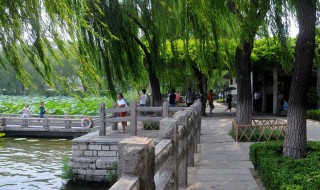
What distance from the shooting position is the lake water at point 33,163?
12.2 meters

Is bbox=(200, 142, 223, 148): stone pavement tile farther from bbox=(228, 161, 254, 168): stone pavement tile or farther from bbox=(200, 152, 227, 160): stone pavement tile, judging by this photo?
bbox=(228, 161, 254, 168): stone pavement tile

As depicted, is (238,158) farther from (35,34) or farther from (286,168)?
(35,34)

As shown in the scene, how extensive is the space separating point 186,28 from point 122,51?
6.03 ft

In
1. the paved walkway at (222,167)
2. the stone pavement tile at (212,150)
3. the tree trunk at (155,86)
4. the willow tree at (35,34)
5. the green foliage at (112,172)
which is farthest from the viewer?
the tree trunk at (155,86)

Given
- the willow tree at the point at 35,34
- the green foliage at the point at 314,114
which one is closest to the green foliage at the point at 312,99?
the green foliage at the point at 314,114

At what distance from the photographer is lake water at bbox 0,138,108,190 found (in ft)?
40.0

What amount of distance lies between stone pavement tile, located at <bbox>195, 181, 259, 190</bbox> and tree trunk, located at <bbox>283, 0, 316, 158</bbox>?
0.97m

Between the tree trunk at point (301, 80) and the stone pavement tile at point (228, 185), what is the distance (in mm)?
972

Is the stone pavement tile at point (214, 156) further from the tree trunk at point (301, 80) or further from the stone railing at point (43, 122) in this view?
the stone railing at point (43, 122)

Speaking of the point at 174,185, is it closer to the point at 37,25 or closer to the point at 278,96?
the point at 37,25

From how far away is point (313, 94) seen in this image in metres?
23.8

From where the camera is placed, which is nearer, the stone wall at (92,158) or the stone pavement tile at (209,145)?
the stone wall at (92,158)

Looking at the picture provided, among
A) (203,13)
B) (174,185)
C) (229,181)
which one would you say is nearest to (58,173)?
(229,181)

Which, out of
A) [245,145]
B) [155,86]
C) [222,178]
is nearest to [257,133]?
[245,145]
